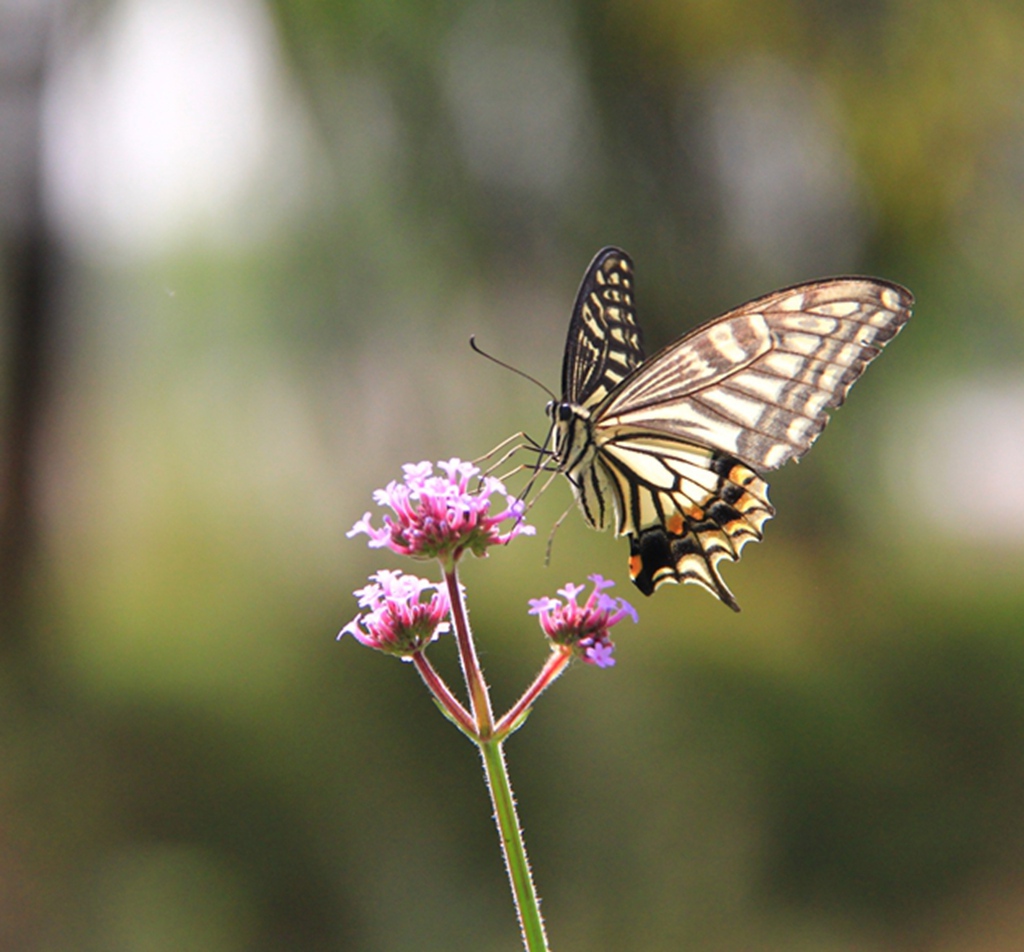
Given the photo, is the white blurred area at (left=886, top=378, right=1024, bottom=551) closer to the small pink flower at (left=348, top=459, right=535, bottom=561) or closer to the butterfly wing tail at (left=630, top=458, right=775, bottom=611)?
the butterfly wing tail at (left=630, top=458, right=775, bottom=611)

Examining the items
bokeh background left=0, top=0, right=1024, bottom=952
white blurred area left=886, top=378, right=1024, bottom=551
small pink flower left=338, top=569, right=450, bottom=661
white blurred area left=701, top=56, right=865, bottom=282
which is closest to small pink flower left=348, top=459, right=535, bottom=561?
small pink flower left=338, top=569, right=450, bottom=661

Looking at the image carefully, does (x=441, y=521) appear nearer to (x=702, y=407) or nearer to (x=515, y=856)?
(x=515, y=856)

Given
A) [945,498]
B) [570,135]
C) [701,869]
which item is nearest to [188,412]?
[570,135]

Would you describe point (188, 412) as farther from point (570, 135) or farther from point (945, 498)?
point (945, 498)

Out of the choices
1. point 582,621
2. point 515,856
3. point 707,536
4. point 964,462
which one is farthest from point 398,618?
point 964,462

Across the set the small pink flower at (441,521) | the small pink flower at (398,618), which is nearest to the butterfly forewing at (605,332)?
the small pink flower at (441,521)

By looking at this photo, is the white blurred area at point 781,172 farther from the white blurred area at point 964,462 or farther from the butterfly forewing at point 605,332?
the butterfly forewing at point 605,332
